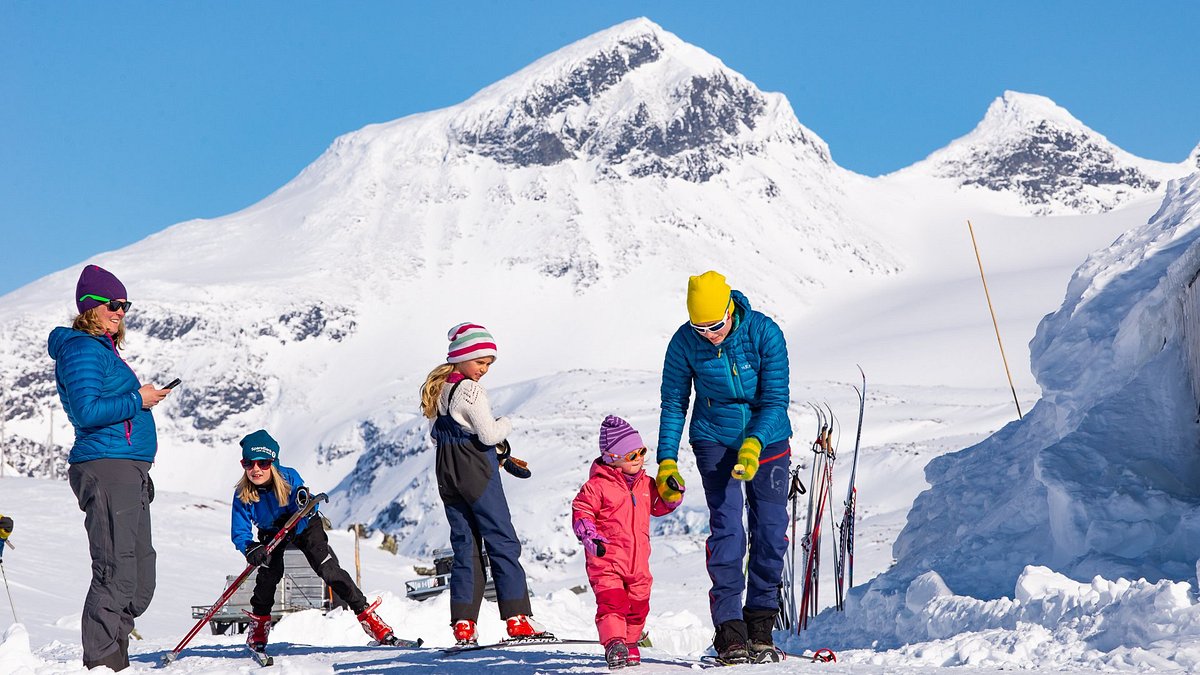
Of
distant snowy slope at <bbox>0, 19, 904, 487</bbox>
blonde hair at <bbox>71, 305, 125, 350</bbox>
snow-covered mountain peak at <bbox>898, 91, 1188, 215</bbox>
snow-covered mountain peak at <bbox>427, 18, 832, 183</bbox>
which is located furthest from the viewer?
snow-covered mountain peak at <bbox>898, 91, 1188, 215</bbox>

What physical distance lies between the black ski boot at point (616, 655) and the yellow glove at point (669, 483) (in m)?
0.70

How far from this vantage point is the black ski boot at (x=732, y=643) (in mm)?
5559

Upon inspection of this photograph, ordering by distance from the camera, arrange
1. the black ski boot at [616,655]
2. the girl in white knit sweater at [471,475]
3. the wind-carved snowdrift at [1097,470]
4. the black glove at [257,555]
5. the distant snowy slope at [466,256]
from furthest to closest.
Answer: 1. the distant snowy slope at [466,256]
2. the wind-carved snowdrift at [1097,470]
3. the black glove at [257,555]
4. the girl in white knit sweater at [471,475]
5. the black ski boot at [616,655]

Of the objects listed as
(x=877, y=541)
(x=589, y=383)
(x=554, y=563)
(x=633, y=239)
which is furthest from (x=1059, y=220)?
(x=877, y=541)

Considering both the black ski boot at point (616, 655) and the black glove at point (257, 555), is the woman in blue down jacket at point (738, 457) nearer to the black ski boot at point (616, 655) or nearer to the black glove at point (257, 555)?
the black ski boot at point (616, 655)

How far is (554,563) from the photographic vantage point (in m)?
39.9

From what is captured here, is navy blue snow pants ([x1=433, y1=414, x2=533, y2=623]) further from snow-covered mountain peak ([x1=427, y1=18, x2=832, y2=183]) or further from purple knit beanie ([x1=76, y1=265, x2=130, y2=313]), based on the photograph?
snow-covered mountain peak ([x1=427, y1=18, x2=832, y2=183])

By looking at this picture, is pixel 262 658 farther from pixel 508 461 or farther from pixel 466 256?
pixel 466 256

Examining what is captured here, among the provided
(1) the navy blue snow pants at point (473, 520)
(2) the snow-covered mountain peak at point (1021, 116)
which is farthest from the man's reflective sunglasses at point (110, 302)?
(2) the snow-covered mountain peak at point (1021, 116)

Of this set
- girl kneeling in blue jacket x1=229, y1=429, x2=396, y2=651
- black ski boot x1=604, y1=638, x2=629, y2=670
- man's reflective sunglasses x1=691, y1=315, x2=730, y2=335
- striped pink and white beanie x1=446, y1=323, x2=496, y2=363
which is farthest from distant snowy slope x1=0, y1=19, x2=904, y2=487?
black ski boot x1=604, y1=638, x2=629, y2=670

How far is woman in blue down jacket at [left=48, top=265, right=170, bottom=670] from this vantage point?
5.66 m

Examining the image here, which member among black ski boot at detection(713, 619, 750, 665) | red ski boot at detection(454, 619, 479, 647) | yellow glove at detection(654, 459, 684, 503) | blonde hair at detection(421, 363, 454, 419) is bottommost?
black ski boot at detection(713, 619, 750, 665)

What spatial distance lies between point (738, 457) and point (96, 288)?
3.15 meters

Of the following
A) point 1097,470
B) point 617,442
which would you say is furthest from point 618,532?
point 1097,470
